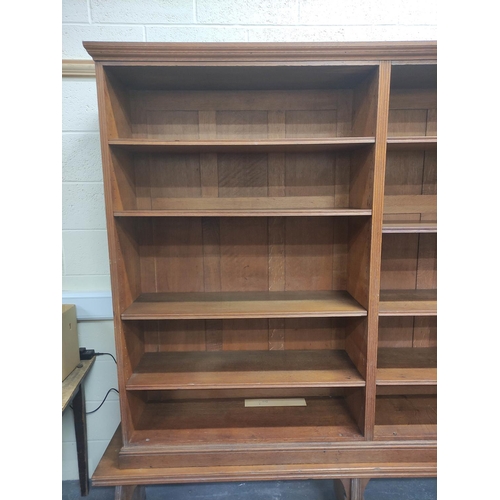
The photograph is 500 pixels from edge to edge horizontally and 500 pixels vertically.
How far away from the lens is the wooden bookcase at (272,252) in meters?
1.08

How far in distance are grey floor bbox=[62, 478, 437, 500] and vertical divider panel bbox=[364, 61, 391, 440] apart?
1.73ft

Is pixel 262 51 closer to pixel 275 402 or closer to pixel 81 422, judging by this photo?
pixel 275 402

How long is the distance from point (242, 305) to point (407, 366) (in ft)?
2.38

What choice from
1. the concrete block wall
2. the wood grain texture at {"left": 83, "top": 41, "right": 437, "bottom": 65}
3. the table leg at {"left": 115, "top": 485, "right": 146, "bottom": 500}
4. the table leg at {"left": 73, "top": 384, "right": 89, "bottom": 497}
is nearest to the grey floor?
the table leg at {"left": 73, "top": 384, "right": 89, "bottom": 497}

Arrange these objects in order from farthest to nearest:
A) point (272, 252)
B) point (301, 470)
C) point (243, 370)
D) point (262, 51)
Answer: point (272, 252)
point (243, 370)
point (301, 470)
point (262, 51)

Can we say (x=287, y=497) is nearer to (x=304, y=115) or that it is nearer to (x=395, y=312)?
(x=395, y=312)

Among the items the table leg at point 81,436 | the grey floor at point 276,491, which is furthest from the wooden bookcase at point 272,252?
the grey floor at point 276,491

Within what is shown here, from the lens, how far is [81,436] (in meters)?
1.44

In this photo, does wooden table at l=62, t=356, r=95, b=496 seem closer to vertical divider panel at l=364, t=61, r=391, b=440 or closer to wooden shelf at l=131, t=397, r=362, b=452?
wooden shelf at l=131, t=397, r=362, b=452

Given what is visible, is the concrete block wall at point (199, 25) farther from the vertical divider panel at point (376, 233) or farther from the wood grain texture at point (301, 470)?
the wood grain texture at point (301, 470)

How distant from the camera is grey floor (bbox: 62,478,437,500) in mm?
1456

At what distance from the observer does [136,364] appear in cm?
129

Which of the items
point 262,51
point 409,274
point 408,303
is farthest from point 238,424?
point 262,51

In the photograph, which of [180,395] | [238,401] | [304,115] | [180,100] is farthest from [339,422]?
[180,100]
